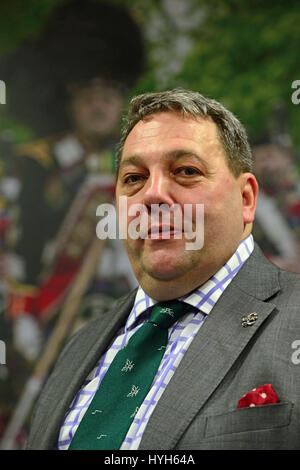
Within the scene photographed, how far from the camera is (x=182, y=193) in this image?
A: 64.4 inches

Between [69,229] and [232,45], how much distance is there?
172 centimetres

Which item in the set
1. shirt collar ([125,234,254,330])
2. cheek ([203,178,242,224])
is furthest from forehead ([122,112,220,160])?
shirt collar ([125,234,254,330])

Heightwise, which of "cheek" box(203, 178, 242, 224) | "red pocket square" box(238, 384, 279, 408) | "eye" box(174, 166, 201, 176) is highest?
"eye" box(174, 166, 201, 176)

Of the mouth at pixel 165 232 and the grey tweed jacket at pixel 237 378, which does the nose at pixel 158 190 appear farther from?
the grey tweed jacket at pixel 237 378

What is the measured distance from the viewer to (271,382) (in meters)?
1.33

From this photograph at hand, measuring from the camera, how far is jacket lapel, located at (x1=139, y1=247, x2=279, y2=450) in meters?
1.36

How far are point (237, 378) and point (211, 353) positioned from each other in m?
0.10

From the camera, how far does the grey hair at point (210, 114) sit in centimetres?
172

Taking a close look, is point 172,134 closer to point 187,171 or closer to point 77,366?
point 187,171

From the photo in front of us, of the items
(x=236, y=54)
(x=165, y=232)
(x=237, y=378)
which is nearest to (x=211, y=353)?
(x=237, y=378)

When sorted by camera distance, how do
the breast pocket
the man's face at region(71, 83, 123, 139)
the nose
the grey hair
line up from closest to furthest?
the breast pocket < the nose < the grey hair < the man's face at region(71, 83, 123, 139)

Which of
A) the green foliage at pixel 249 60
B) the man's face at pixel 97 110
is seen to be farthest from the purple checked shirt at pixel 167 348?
the man's face at pixel 97 110

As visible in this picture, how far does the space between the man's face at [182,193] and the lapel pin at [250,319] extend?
208 millimetres

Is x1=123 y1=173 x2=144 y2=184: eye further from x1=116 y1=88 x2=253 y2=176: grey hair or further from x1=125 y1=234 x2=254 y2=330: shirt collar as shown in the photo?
x1=125 y1=234 x2=254 y2=330: shirt collar
